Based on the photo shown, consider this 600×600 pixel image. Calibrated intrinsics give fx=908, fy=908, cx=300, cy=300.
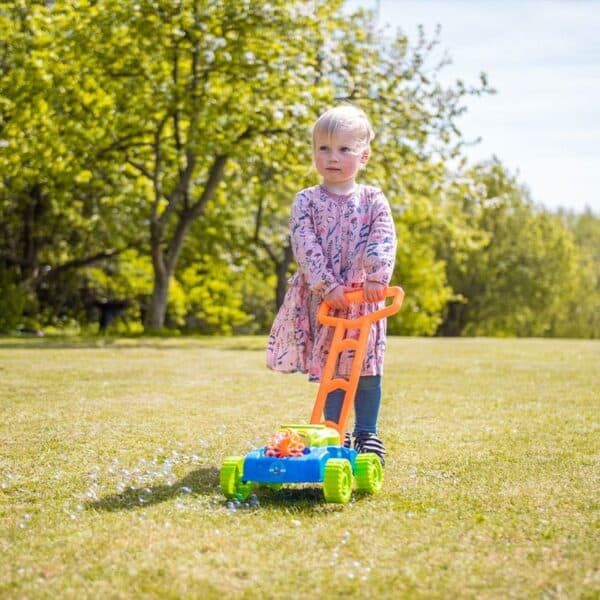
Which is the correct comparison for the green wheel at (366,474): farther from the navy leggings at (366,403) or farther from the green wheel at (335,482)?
the navy leggings at (366,403)

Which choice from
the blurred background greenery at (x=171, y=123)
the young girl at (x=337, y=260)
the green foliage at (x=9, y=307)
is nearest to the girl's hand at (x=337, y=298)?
the young girl at (x=337, y=260)

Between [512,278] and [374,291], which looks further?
[512,278]

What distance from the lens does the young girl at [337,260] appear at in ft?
14.7

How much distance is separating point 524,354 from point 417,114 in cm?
479

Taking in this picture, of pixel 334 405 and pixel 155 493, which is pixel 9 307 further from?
pixel 155 493

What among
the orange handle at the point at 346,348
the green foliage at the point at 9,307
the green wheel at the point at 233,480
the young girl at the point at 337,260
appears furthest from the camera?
the green foliage at the point at 9,307

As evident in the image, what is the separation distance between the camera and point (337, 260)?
15.2 feet

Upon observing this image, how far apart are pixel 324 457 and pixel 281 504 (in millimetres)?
262

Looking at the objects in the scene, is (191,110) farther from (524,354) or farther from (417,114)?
(524,354)

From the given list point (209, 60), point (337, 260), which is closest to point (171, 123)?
point (209, 60)

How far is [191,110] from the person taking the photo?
14.3m

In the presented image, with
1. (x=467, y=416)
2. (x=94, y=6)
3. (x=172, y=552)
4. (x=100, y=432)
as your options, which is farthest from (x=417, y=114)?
(x=172, y=552)

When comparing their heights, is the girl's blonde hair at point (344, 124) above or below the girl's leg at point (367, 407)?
above

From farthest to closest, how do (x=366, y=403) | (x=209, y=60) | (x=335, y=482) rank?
(x=209, y=60), (x=366, y=403), (x=335, y=482)
